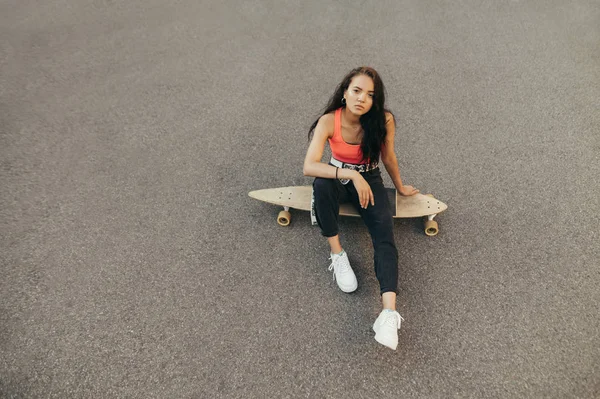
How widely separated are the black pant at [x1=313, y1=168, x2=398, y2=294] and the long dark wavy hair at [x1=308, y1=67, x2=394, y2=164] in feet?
0.42

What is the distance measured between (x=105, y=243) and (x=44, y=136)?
0.83 metres

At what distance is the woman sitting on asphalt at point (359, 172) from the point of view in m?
1.37

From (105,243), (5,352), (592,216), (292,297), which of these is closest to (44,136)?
(105,243)

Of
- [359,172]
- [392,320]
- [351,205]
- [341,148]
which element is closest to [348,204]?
[351,205]

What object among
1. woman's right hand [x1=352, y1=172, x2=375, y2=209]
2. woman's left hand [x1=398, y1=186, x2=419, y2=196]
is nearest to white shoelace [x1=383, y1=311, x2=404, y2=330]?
woman's right hand [x1=352, y1=172, x2=375, y2=209]

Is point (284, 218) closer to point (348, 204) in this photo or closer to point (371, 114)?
point (348, 204)

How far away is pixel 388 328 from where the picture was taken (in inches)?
52.7

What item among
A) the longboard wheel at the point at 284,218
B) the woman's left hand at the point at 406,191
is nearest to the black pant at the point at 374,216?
the woman's left hand at the point at 406,191

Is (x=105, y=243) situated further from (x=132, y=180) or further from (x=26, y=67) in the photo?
(x=26, y=67)

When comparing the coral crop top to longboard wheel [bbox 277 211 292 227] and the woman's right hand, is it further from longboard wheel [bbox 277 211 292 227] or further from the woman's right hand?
longboard wheel [bbox 277 211 292 227]

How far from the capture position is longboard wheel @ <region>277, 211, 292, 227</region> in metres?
1.72

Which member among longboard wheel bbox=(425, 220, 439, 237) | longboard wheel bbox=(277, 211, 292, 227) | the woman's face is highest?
the woman's face

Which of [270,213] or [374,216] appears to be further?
[270,213]

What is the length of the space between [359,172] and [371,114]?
0.75 ft
